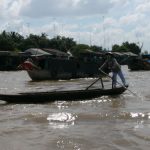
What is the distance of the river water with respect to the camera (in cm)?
803

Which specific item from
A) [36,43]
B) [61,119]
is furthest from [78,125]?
[36,43]

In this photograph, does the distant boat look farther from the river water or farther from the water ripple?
the water ripple

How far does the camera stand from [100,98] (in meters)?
15.2

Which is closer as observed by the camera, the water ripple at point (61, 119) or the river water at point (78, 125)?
the river water at point (78, 125)

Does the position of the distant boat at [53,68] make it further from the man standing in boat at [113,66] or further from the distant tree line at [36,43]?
the distant tree line at [36,43]

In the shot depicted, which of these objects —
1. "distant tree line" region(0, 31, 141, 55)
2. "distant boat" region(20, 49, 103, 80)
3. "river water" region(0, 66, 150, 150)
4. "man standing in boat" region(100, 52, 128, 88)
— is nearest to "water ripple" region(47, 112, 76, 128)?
"river water" region(0, 66, 150, 150)

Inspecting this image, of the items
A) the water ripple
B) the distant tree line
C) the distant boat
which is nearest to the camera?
the water ripple

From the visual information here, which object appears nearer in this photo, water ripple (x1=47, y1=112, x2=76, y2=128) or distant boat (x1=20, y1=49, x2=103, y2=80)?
water ripple (x1=47, y1=112, x2=76, y2=128)

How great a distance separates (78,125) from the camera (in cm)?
1021

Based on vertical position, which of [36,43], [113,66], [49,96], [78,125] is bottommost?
[78,125]

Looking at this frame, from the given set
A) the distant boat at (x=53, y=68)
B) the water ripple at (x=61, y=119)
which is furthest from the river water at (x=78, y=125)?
the distant boat at (x=53, y=68)

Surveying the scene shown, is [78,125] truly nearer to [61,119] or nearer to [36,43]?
[61,119]

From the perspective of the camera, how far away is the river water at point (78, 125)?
8.03 m

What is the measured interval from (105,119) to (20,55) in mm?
45963
